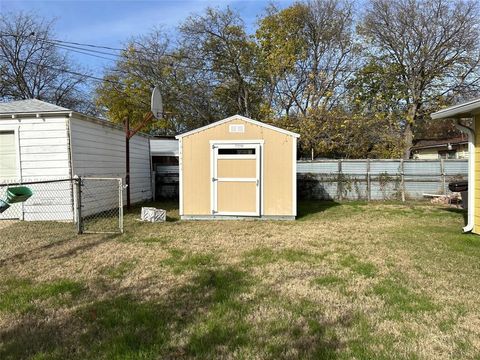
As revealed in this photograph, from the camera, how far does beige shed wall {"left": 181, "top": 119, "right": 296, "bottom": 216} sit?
10172 millimetres

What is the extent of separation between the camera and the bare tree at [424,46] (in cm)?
2033

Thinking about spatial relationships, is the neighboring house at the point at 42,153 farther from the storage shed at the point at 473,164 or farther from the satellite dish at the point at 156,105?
the storage shed at the point at 473,164

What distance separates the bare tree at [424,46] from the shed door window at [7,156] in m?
18.1

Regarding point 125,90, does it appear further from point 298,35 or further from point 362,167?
point 362,167

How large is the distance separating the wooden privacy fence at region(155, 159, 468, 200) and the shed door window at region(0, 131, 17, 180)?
23.0 feet

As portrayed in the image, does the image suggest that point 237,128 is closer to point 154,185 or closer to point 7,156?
point 7,156

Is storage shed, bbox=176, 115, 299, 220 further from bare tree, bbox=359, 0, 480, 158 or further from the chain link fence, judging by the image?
bare tree, bbox=359, 0, 480, 158

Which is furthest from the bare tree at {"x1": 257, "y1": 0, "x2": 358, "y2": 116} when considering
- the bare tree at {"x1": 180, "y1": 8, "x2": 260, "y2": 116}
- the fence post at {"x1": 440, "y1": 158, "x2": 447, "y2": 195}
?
the fence post at {"x1": 440, "y1": 158, "x2": 447, "y2": 195}

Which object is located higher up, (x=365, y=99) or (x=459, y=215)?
(x=365, y=99)

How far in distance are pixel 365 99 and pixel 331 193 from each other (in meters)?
8.90

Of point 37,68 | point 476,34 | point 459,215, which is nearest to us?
point 459,215

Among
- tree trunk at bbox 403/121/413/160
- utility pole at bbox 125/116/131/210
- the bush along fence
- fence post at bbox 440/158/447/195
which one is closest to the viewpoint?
utility pole at bbox 125/116/131/210

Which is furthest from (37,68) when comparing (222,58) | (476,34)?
(476,34)

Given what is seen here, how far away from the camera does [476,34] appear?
20.0 metres
